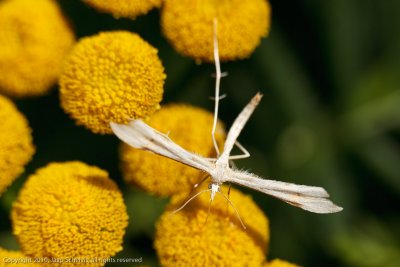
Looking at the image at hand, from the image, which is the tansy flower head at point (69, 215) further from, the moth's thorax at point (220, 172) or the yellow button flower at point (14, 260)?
the moth's thorax at point (220, 172)

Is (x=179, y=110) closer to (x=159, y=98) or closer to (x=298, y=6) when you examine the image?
(x=159, y=98)

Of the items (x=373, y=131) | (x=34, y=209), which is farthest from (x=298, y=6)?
(x=34, y=209)

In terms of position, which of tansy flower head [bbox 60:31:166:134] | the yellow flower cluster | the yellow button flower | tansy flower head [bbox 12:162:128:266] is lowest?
the yellow button flower

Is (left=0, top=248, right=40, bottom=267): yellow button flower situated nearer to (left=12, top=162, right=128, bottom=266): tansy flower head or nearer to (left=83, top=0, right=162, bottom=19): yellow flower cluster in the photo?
(left=12, top=162, right=128, bottom=266): tansy flower head

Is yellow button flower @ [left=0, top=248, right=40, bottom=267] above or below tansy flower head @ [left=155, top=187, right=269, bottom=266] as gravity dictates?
below

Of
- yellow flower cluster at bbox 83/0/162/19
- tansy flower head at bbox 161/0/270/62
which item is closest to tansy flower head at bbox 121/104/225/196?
Result: tansy flower head at bbox 161/0/270/62
